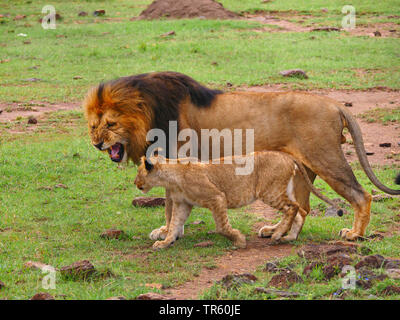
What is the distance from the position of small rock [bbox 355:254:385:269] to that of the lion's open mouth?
105 inches

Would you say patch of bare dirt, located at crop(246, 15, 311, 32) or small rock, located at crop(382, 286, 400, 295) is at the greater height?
patch of bare dirt, located at crop(246, 15, 311, 32)

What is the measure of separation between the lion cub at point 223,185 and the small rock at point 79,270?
3.64 ft

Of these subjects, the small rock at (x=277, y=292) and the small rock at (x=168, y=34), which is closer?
the small rock at (x=277, y=292)

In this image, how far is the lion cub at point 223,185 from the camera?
6.36 meters

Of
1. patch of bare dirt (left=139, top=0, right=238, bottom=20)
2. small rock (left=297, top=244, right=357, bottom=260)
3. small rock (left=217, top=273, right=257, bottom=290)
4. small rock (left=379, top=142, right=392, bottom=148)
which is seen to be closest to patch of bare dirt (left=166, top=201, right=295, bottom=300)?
small rock (left=217, top=273, right=257, bottom=290)

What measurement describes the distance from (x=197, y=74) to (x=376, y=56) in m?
4.51

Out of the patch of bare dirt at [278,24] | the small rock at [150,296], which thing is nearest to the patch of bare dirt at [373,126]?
the small rock at [150,296]

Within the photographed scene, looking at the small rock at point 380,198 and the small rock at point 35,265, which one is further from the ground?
the small rock at point 35,265

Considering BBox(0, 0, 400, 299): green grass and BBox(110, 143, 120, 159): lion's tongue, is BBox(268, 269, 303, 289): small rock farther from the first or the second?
BBox(110, 143, 120, 159): lion's tongue

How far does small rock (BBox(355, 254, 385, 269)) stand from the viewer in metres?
5.18

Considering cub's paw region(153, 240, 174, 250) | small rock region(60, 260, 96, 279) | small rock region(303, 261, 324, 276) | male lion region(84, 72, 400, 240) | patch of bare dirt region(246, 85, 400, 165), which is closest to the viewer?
small rock region(303, 261, 324, 276)

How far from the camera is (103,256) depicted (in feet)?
20.3

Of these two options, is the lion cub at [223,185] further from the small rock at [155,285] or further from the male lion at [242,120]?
the small rock at [155,285]
